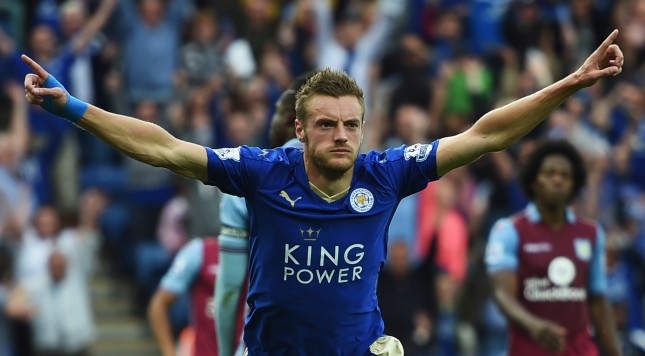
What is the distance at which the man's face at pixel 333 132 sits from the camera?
7.12 meters

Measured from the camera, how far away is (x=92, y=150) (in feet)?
54.6

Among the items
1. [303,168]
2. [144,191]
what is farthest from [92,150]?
[303,168]

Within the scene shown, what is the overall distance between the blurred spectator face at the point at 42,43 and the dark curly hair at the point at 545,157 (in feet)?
23.1

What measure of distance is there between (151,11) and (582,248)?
811 cm

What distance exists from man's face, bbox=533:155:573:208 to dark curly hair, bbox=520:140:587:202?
0.16 ft

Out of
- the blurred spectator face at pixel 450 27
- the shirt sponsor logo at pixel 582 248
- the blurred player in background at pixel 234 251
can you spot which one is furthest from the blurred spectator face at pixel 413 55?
the blurred player in background at pixel 234 251

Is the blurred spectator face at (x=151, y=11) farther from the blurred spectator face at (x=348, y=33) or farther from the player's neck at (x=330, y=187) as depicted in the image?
the player's neck at (x=330, y=187)

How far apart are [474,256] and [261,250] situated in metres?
8.45

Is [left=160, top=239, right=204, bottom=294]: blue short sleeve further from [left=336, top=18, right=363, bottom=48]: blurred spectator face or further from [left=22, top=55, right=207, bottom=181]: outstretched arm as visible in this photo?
[left=336, top=18, right=363, bottom=48]: blurred spectator face

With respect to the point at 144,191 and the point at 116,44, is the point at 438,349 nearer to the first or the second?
the point at 144,191

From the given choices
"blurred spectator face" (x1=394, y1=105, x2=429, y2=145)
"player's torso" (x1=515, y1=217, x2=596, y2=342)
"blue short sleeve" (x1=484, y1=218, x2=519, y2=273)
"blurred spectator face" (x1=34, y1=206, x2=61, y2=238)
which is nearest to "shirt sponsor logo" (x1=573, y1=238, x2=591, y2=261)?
"player's torso" (x1=515, y1=217, x2=596, y2=342)

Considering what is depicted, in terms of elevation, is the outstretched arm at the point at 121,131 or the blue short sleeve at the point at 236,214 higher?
the outstretched arm at the point at 121,131

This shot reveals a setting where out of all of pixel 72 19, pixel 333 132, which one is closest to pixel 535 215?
pixel 333 132

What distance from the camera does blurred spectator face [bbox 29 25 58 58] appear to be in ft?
51.3
